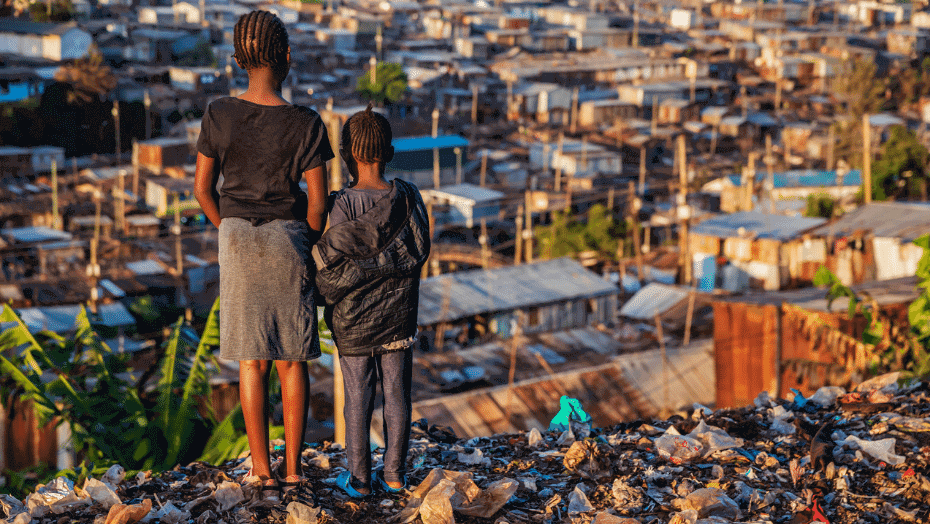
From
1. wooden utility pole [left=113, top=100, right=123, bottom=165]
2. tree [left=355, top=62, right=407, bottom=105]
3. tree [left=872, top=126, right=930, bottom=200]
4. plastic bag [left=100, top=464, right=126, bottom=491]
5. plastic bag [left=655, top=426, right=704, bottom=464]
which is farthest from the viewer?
tree [left=355, top=62, right=407, bottom=105]

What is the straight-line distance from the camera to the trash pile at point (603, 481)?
3340 millimetres

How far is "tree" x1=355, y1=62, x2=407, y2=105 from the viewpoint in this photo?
39.6 m

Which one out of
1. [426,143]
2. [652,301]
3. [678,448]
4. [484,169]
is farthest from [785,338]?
[426,143]

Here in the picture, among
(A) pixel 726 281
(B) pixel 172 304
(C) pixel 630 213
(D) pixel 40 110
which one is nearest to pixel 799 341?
(A) pixel 726 281

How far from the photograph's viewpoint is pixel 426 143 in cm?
3350

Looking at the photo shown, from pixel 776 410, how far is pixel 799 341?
5.67m

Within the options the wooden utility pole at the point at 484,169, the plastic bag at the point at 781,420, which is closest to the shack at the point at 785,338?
the plastic bag at the point at 781,420

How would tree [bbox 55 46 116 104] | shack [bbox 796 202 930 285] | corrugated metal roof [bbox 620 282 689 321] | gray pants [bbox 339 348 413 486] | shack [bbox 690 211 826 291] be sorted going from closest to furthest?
gray pants [bbox 339 348 413 486], shack [bbox 796 202 930 285], corrugated metal roof [bbox 620 282 689 321], shack [bbox 690 211 826 291], tree [bbox 55 46 116 104]

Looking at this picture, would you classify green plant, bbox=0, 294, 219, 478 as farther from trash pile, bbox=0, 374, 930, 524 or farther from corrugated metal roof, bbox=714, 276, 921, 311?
corrugated metal roof, bbox=714, 276, 921, 311

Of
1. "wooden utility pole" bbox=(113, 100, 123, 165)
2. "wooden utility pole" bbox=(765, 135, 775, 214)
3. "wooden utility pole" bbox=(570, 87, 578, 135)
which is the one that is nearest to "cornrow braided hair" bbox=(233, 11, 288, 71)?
"wooden utility pole" bbox=(765, 135, 775, 214)

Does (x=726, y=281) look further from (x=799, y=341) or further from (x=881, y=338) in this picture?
(x=881, y=338)

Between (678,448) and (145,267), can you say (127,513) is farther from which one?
(145,267)

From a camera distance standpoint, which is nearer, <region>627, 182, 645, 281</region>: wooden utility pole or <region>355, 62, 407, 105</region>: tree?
<region>627, 182, 645, 281</region>: wooden utility pole

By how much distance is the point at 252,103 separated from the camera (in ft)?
10.6
